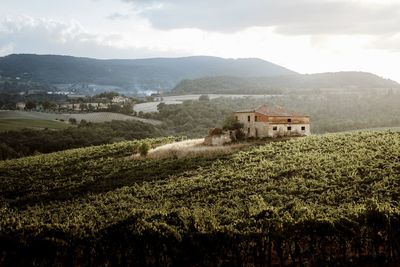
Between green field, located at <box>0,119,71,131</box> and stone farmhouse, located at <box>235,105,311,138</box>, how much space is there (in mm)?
49331

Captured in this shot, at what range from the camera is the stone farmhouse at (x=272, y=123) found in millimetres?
59438

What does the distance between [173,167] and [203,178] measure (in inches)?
253

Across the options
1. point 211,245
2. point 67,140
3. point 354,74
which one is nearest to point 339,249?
point 211,245

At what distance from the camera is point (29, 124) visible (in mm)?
103062

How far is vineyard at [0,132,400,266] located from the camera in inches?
1099

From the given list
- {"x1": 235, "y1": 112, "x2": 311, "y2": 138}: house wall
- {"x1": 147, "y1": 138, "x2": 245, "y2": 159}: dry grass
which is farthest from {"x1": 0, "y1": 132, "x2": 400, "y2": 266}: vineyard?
{"x1": 235, "y1": 112, "x2": 311, "y2": 138}: house wall

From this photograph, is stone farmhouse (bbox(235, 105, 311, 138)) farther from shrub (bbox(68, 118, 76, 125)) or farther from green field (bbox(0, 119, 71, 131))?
shrub (bbox(68, 118, 76, 125))

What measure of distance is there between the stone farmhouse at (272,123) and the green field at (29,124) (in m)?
49.3

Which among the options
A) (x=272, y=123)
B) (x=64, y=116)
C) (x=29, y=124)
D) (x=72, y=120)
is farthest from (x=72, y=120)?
(x=272, y=123)

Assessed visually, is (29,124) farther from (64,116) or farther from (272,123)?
(272,123)

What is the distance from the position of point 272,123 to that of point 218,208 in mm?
26699

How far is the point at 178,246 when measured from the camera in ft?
92.5

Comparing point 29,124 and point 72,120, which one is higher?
point 29,124

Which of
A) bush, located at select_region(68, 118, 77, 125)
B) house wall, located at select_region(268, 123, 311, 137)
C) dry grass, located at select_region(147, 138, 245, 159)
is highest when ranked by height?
house wall, located at select_region(268, 123, 311, 137)
